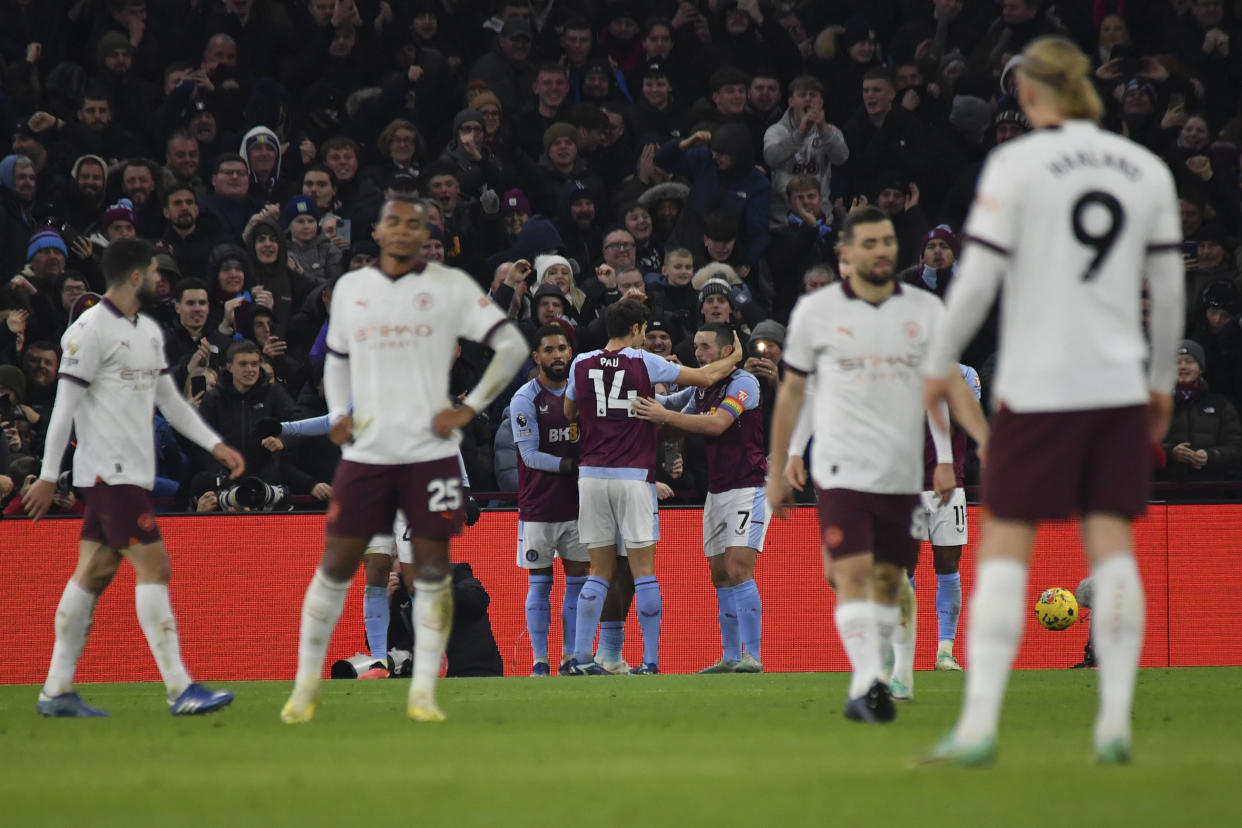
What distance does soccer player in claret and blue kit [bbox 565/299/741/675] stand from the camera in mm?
13055

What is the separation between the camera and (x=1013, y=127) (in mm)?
18203

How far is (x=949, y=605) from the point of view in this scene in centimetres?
1342

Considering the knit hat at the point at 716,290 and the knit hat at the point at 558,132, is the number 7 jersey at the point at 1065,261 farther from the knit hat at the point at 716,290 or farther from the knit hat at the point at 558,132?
the knit hat at the point at 558,132

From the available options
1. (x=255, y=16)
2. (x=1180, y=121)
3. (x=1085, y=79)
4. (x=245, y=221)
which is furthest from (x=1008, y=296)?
(x=255, y=16)

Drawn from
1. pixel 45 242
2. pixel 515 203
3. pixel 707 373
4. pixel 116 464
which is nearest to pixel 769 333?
pixel 707 373

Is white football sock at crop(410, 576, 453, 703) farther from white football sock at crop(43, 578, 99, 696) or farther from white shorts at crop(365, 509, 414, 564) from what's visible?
white shorts at crop(365, 509, 414, 564)

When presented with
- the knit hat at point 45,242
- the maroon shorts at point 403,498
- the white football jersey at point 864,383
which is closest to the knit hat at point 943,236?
the white football jersey at point 864,383

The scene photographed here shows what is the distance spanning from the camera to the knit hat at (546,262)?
52.4 ft

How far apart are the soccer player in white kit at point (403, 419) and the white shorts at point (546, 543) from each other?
5.63 meters

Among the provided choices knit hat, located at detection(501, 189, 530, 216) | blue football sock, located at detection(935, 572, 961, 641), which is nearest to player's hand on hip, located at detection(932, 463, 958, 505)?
blue football sock, located at detection(935, 572, 961, 641)

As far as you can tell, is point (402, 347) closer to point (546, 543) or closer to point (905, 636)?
point (905, 636)

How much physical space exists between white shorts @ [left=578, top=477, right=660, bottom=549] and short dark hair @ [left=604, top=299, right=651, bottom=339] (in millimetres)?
1198

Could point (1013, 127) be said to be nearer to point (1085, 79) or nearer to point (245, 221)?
point (245, 221)

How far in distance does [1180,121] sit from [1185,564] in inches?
263
